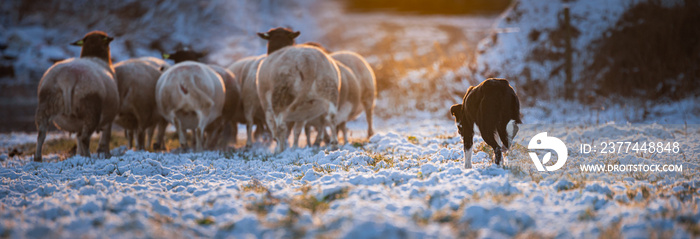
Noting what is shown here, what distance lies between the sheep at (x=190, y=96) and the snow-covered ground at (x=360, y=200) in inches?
112

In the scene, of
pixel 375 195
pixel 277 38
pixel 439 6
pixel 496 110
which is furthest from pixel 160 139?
pixel 439 6

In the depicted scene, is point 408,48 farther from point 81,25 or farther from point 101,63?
point 81,25

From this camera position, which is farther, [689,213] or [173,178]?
[173,178]

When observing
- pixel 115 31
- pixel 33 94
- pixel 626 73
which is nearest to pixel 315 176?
pixel 626 73

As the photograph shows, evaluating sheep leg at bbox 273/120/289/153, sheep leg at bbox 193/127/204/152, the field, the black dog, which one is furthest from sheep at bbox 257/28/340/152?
the black dog

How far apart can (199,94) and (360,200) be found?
20.4 feet

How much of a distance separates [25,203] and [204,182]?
5.49 ft

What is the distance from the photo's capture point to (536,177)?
15.6ft

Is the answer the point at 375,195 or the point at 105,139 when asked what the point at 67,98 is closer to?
the point at 105,139

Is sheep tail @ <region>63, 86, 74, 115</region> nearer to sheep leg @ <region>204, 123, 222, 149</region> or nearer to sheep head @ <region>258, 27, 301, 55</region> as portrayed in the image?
sheep leg @ <region>204, 123, 222, 149</region>

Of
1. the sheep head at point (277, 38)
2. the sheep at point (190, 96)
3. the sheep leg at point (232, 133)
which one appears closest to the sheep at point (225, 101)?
the sheep leg at point (232, 133)

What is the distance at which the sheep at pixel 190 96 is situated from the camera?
902cm

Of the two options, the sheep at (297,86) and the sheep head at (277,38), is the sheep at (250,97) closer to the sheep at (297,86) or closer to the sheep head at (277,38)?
the sheep head at (277,38)

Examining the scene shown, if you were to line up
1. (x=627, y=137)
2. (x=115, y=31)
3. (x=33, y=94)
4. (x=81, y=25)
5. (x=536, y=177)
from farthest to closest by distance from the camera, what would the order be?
(x=81, y=25), (x=115, y=31), (x=33, y=94), (x=627, y=137), (x=536, y=177)
